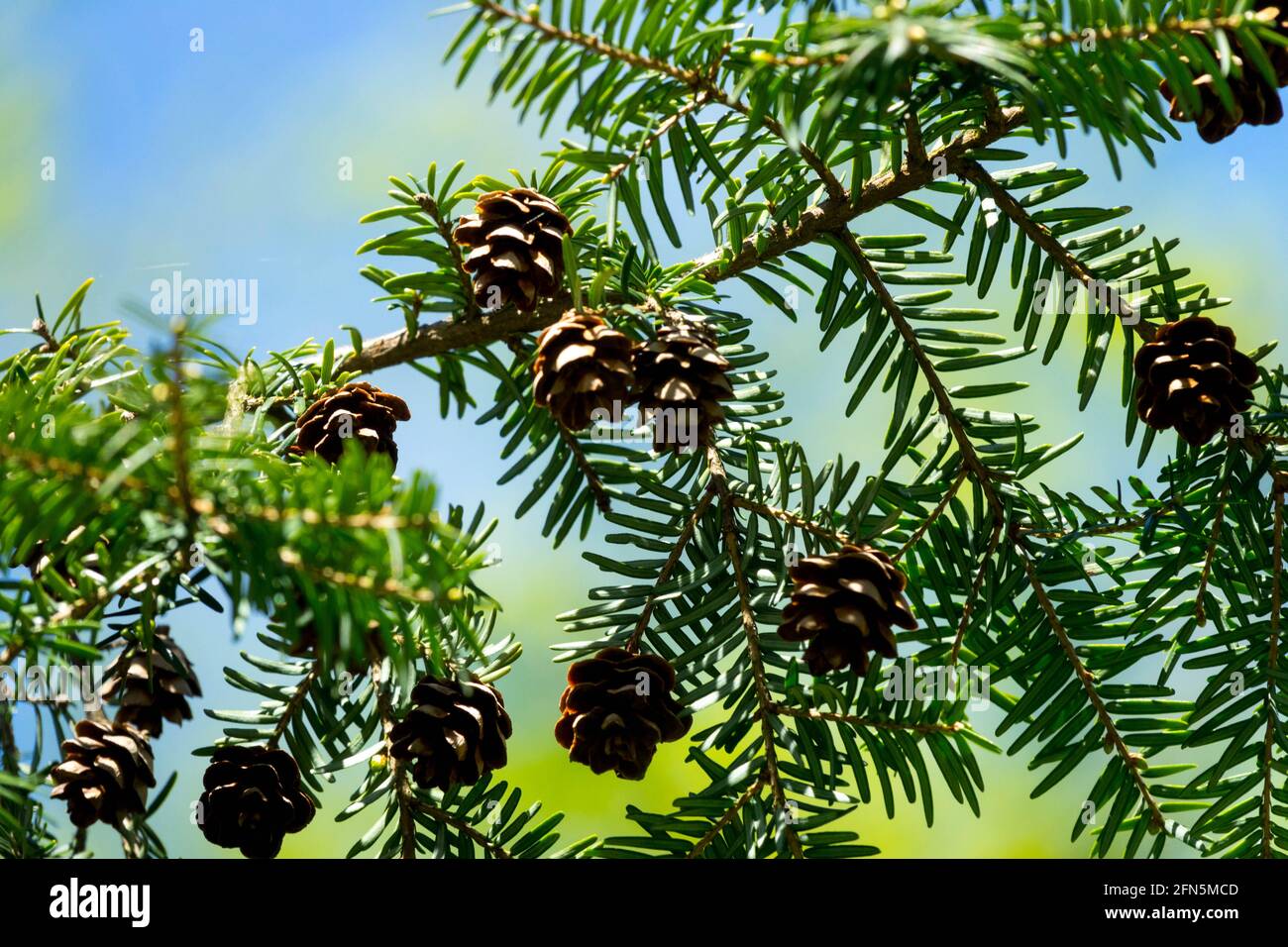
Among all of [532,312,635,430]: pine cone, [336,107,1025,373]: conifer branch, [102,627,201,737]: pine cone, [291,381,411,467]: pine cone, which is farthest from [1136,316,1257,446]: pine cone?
[102,627,201,737]: pine cone

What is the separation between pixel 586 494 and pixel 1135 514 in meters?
0.28

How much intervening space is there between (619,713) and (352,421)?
0.18m

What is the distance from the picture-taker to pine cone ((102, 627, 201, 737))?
51 centimetres

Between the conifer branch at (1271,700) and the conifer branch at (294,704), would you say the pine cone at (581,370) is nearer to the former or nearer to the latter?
the conifer branch at (294,704)

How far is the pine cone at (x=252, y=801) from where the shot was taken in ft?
1.54

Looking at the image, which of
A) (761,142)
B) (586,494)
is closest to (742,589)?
(586,494)

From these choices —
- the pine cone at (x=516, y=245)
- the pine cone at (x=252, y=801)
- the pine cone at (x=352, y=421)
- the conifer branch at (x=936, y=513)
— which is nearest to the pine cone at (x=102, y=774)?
the pine cone at (x=252, y=801)

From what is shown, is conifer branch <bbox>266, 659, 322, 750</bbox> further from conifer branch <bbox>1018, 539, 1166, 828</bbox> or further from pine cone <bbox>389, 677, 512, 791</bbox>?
conifer branch <bbox>1018, 539, 1166, 828</bbox>

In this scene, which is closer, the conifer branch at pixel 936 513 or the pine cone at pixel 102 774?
the pine cone at pixel 102 774

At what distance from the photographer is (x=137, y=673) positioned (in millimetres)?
505

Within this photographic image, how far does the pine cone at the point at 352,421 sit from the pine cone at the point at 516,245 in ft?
0.23

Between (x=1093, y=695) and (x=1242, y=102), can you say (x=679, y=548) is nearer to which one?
(x=1093, y=695)

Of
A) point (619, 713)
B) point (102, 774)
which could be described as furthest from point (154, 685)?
point (619, 713)

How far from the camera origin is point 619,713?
471 millimetres
